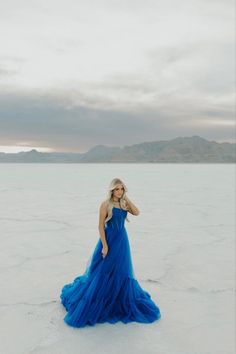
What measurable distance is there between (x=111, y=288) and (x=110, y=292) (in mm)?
39

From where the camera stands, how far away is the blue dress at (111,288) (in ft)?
12.3

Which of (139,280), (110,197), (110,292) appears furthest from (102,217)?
(139,280)

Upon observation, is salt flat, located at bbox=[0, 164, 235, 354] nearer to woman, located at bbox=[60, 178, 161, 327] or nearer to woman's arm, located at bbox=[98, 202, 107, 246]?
woman, located at bbox=[60, 178, 161, 327]

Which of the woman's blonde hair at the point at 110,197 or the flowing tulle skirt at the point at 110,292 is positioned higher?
the woman's blonde hair at the point at 110,197

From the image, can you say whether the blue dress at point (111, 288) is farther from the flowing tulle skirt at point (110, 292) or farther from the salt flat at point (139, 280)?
the salt flat at point (139, 280)

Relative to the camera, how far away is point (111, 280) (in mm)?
3773

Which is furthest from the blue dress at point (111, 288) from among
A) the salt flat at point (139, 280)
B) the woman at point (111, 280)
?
the salt flat at point (139, 280)

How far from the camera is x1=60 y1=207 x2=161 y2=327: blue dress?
3746 mm

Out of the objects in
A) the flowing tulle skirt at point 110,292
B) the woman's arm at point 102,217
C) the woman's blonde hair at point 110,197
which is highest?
the woman's blonde hair at point 110,197

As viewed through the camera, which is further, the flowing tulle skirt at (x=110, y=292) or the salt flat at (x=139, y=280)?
the flowing tulle skirt at (x=110, y=292)

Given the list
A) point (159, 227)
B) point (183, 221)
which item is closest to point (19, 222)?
point (159, 227)

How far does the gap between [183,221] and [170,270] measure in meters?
4.53

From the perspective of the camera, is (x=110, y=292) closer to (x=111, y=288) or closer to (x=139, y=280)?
(x=111, y=288)

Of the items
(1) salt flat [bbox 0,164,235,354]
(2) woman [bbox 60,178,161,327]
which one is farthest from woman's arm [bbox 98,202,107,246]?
(1) salt flat [bbox 0,164,235,354]
